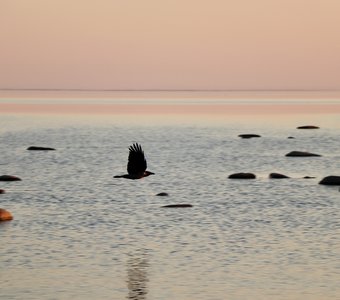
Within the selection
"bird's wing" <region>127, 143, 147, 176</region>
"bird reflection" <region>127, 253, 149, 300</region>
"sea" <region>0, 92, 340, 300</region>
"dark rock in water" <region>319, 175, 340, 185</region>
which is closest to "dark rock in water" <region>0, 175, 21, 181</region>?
"sea" <region>0, 92, 340, 300</region>

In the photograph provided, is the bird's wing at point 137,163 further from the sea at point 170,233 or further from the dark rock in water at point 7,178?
the dark rock in water at point 7,178

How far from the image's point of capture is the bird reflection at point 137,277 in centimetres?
2625

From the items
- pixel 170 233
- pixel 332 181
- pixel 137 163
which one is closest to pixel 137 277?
pixel 170 233

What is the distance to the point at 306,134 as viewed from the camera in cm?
14400

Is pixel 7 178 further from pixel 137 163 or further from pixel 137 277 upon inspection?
pixel 137 277

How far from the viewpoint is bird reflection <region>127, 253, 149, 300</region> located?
26250mm

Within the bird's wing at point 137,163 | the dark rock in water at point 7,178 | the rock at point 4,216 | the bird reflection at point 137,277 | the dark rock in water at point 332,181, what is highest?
the bird's wing at point 137,163

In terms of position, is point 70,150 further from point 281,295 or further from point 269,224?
point 281,295

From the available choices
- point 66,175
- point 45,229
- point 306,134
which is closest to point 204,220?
point 45,229

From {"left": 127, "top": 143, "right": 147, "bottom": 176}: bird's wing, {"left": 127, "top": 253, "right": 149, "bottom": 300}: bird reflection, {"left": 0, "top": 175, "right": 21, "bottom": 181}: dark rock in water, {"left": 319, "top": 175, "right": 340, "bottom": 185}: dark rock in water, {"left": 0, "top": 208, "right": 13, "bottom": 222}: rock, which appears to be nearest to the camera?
{"left": 127, "top": 253, "right": 149, "bottom": 300}: bird reflection

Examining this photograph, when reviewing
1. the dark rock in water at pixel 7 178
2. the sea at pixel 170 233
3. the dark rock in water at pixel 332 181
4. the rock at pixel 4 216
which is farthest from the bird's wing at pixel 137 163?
the dark rock in water at pixel 7 178

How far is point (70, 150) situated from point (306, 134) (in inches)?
1915

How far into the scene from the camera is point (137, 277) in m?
28.8

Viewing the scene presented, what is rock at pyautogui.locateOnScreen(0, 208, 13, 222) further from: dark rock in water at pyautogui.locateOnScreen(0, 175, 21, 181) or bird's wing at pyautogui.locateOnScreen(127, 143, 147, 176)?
dark rock in water at pyautogui.locateOnScreen(0, 175, 21, 181)
